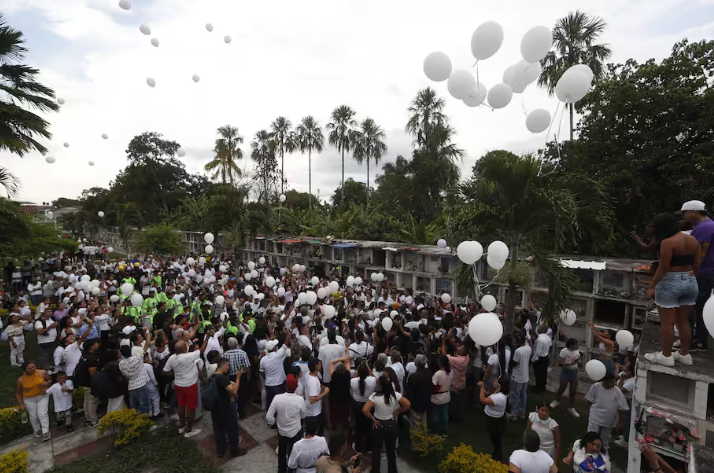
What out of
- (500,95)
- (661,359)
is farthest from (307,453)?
(500,95)

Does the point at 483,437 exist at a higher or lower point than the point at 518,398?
lower

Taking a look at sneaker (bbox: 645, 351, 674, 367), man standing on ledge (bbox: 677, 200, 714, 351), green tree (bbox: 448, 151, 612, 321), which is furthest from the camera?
green tree (bbox: 448, 151, 612, 321)

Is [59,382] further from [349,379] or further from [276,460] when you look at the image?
[349,379]

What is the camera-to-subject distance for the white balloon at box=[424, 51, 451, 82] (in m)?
6.38

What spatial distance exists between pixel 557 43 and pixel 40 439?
27.7 m

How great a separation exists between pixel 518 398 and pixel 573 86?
517 cm

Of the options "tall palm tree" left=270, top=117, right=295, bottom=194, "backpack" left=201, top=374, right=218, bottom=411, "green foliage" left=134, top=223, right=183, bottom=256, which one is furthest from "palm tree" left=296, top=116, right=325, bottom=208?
"backpack" left=201, top=374, right=218, bottom=411

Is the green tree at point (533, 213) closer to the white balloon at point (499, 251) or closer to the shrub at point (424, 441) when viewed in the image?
the white balloon at point (499, 251)

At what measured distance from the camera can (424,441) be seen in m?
5.11

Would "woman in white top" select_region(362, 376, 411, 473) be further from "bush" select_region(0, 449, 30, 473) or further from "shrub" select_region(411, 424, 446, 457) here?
"bush" select_region(0, 449, 30, 473)

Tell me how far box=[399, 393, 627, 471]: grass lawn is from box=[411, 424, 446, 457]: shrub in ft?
0.51

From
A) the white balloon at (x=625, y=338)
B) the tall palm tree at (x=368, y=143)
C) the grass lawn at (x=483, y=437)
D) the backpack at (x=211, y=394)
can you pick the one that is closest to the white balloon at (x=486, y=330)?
the grass lawn at (x=483, y=437)

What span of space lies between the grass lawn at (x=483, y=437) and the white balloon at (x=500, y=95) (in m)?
5.70

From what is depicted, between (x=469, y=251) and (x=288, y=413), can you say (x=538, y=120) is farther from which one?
(x=288, y=413)
